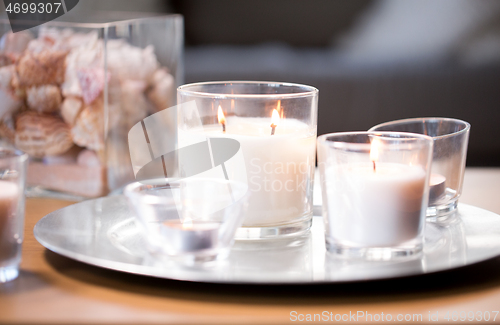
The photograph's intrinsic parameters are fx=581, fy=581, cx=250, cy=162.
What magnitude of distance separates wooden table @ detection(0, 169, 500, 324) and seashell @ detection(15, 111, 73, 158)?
1.22 feet

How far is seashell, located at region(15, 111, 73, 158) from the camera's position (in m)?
0.84

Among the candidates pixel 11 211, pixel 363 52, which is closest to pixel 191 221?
pixel 11 211

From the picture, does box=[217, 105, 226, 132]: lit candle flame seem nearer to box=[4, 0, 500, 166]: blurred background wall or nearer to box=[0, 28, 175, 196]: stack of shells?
box=[0, 28, 175, 196]: stack of shells

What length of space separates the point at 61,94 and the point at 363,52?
130 centimetres

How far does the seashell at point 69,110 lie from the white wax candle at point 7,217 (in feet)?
1.20

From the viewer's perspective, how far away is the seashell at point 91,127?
0.84 m

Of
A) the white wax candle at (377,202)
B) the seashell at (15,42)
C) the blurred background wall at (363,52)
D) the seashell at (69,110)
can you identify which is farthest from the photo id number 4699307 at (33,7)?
the blurred background wall at (363,52)

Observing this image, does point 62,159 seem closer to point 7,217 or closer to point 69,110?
point 69,110

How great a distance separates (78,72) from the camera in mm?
838

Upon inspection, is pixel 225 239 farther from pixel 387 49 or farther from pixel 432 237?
pixel 387 49

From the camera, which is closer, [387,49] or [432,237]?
[432,237]

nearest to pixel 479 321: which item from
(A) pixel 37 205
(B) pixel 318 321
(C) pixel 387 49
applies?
(B) pixel 318 321

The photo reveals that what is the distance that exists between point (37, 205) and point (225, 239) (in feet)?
1.30

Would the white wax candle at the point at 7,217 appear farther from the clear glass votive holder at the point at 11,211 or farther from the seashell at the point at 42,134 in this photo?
the seashell at the point at 42,134
